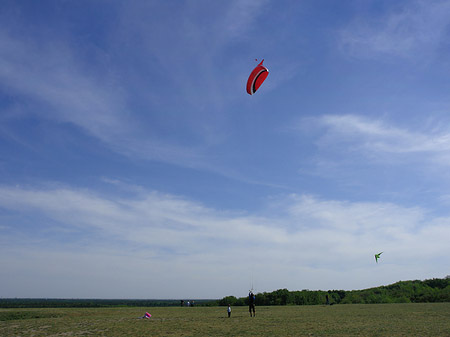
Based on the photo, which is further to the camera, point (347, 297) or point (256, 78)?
point (347, 297)

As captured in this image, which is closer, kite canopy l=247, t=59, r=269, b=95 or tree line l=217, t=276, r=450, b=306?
kite canopy l=247, t=59, r=269, b=95

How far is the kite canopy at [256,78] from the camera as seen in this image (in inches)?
1042

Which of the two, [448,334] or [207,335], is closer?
[448,334]

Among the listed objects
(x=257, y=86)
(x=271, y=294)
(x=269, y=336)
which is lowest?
(x=269, y=336)

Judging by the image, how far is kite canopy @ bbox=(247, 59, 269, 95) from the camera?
86.8 ft

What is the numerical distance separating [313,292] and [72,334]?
187ft

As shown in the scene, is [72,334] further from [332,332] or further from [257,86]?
[257,86]

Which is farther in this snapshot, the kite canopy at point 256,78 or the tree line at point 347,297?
the tree line at point 347,297

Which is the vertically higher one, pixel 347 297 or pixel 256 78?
pixel 256 78

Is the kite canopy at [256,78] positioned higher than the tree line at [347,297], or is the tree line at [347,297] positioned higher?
the kite canopy at [256,78]

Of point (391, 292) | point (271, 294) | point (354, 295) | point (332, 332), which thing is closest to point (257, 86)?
point (332, 332)

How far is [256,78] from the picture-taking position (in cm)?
2680

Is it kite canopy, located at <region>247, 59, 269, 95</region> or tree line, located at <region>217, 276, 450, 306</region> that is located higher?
kite canopy, located at <region>247, 59, 269, 95</region>

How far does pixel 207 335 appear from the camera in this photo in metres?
17.7
